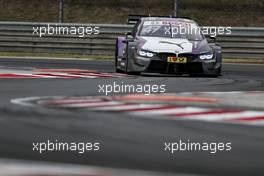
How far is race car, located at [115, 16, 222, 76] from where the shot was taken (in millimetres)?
13055

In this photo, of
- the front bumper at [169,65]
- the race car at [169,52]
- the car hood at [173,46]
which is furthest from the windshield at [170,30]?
the front bumper at [169,65]

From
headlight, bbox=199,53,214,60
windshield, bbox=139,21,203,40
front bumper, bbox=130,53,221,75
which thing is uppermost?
windshield, bbox=139,21,203,40

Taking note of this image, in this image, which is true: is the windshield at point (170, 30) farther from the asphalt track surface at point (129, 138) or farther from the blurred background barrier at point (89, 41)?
the blurred background barrier at point (89, 41)

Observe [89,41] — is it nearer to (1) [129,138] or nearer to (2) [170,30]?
(2) [170,30]

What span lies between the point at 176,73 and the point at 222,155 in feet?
25.7

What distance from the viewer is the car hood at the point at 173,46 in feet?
42.9

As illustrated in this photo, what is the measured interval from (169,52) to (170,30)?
1.18 m

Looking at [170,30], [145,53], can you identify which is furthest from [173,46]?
[170,30]

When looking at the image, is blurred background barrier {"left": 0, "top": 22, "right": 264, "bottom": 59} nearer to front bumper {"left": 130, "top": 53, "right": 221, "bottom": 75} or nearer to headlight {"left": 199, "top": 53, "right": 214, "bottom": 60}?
headlight {"left": 199, "top": 53, "right": 214, "bottom": 60}

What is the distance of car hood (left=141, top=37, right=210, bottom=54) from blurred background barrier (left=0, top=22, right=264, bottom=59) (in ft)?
22.5

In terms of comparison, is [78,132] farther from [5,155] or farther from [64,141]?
[5,155]

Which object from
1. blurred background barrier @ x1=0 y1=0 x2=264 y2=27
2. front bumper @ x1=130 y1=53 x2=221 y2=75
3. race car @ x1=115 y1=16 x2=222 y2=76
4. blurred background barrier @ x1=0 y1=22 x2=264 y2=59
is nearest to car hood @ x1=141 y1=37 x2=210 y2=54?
race car @ x1=115 y1=16 x2=222 y2=76

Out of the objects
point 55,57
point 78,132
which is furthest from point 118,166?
point 55,57

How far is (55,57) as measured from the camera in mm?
20375
